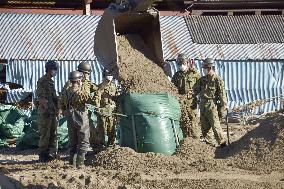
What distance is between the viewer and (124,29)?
38.1ft

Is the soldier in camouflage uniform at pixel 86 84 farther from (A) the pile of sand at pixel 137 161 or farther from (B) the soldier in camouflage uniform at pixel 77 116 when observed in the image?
(A) the pile of sand at pixel 137 161

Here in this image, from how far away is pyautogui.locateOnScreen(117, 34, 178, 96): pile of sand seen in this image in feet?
35.0

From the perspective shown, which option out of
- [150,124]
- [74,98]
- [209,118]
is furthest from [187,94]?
[74,98]

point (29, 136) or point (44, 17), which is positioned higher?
point (44, 17)

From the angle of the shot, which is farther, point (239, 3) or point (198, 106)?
point (239, 3)

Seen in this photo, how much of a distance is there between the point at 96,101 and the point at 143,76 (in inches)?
40.8

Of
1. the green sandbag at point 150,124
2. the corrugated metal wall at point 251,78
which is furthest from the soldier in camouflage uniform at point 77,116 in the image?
the corrugated metal wall at point 251,78

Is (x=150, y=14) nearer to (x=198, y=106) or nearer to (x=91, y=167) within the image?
(x=198, y=106)

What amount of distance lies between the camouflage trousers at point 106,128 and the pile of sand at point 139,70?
964 mm

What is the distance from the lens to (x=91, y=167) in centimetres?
945

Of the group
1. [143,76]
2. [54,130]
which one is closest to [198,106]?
[143,76]

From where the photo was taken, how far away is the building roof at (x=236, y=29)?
2264 cm

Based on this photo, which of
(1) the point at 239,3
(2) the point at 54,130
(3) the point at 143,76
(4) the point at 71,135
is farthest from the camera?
(1) the point at 239,3

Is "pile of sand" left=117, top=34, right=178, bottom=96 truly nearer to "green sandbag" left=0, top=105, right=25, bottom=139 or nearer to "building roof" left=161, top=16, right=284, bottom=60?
"green sandbag" left=0, top=105, right=25, bottom=139
